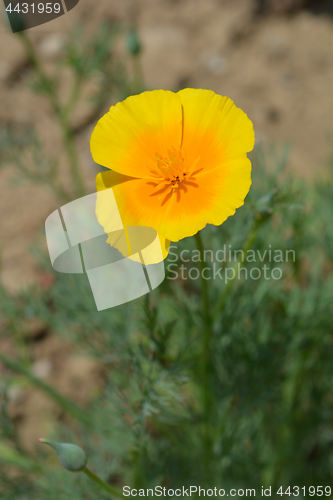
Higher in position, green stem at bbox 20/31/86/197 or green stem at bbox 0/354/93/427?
green stem at bbox 20/31/86/197

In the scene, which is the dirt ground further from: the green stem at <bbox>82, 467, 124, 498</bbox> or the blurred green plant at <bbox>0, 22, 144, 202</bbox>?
the green stem at <bbox>82, 467, 124, 498</bbox>

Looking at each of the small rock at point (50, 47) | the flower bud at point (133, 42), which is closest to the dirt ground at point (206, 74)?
the small rock at point (50, 47)

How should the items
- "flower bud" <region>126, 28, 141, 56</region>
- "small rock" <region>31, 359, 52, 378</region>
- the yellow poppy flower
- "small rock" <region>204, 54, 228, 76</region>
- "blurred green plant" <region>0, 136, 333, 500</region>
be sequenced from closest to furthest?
the yellow poppy flower, "blurred green plant" <region>0, 136, 333, 500</region>, "flower bud" <region>126, 28, 141, 56</region>, "small rock" <region>31, 359, 52, 378</region>, "small rock" <region>204, 54, 228, 76</region>

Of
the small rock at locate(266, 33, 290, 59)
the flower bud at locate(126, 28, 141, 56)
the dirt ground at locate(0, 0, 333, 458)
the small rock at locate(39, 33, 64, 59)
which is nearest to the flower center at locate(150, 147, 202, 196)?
the flower bud at locate(126, 28, 141, 56)

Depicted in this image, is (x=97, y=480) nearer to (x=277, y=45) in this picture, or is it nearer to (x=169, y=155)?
(x=169, y=155)

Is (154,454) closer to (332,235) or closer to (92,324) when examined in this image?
(92,324)

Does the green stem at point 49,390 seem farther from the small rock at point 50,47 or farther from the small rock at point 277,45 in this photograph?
the small rock at point 277,45

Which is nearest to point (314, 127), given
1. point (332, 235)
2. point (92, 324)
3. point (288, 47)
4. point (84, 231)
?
point (288, 47)
